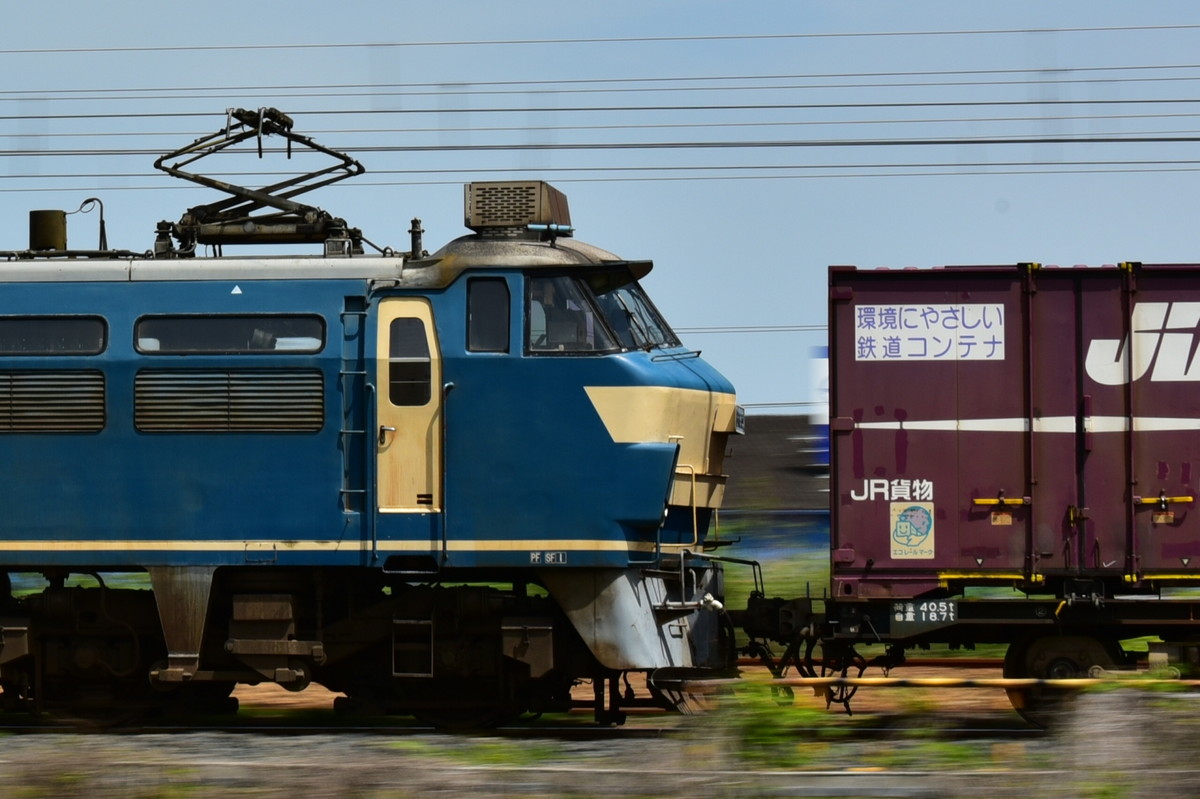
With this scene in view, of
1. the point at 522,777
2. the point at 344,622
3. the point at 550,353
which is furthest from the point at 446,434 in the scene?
the point at 522,777

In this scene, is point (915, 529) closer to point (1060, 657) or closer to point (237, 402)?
point (1060, 657)

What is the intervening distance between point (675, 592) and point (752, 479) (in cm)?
903

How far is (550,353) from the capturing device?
35.3ft

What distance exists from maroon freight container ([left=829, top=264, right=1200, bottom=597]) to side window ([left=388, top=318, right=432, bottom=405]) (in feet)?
10.5

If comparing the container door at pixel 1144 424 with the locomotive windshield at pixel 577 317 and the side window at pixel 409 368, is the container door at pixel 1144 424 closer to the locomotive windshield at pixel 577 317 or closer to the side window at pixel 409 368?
the locomotive windshield at pixel 577 317

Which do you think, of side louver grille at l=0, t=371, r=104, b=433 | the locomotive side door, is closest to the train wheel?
the locomotive side door

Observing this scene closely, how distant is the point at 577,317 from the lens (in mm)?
10906

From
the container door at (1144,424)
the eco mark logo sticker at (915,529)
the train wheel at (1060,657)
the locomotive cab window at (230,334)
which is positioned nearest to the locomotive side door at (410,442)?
the locomotive cab window at (230,334)

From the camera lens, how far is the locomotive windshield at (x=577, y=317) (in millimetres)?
10836

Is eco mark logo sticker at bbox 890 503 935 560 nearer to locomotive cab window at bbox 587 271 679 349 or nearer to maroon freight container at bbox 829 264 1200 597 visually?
maroon freight container at bbox 829 264 1200 597

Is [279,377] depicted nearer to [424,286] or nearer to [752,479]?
[424,286]

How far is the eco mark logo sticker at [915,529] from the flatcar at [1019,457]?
0.4 inches

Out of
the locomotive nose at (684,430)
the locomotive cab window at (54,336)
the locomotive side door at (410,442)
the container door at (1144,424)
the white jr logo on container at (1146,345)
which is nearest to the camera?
the locomotive nose at (684,430)

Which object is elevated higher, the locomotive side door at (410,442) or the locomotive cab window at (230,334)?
the locomotive cab window at (230,334)
